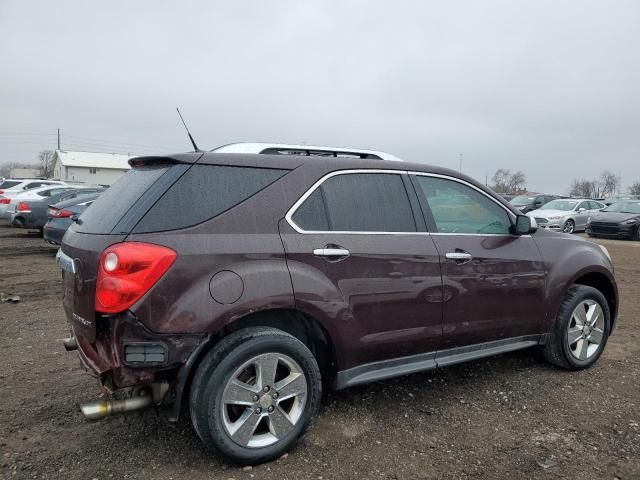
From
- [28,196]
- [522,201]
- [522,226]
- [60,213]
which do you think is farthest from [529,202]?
[522,226]

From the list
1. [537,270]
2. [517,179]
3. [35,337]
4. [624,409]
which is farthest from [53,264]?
[517,179]

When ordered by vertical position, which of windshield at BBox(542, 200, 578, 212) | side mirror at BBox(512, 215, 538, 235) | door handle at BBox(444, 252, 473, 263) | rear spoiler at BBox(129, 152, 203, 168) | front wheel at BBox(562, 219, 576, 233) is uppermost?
rear spoiler at BBox(129, 152, 203, 168)

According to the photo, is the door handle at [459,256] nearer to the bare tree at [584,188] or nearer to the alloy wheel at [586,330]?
the alloy wheel at [586,330]

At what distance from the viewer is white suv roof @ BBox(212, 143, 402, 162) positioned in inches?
130

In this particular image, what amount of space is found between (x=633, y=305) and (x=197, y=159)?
6.53 metres

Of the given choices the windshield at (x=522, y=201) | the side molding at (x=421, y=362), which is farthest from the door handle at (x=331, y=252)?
the windshield at (x=522, y=201)

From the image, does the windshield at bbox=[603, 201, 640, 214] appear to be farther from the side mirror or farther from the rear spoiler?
the rear spoiler

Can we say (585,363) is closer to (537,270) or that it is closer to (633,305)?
(537,270)

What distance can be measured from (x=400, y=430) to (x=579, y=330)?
206cm

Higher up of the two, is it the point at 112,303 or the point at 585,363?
the point at 112,303

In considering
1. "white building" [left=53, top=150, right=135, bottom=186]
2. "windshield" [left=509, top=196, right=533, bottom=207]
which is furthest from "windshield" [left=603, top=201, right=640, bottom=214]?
"white building" [left=53, top=150, right=135, bottom=186]

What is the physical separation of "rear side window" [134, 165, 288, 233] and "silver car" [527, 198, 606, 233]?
58.8ft

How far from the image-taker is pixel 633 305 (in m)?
6.82

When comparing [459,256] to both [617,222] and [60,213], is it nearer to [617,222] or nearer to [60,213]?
[60,213]
